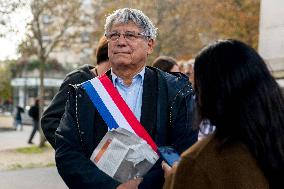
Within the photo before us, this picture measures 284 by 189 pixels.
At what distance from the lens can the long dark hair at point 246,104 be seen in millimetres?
1952

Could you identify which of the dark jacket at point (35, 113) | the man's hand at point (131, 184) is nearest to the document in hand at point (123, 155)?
the man's hand at point (131, 184)

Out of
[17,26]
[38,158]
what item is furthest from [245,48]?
[17,26]

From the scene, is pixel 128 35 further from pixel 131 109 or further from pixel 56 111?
pixel 56 111

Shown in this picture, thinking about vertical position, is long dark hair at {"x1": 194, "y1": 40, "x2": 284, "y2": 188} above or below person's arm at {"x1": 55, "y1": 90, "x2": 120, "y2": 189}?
above

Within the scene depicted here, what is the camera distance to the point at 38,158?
14602 mm

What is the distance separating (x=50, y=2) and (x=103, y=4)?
6.76 m

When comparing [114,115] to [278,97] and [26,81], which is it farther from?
[26,81]

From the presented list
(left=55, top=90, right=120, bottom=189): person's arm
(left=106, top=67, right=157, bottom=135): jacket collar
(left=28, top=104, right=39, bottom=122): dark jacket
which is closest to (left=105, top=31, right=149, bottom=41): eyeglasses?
(left=106, top=67, right=157, bottom=135): jacket collar

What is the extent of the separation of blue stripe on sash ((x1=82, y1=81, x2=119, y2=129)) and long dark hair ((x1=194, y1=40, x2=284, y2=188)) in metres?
0.92

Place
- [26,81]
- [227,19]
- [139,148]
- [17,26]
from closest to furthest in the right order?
1. [139,148]
2. [17,26]
3. [227,19]
4. [26,81]

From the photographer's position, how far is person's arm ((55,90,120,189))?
2.73 meters

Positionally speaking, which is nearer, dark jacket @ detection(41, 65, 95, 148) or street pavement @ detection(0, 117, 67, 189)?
dark jacket @ detection(41, 65, 95, 148)

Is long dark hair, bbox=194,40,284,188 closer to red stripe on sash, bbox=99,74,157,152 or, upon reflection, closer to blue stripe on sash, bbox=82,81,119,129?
red stripe on sash, bbox=99,74,157,152

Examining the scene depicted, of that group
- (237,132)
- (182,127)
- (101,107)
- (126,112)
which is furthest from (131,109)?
(237,132)
